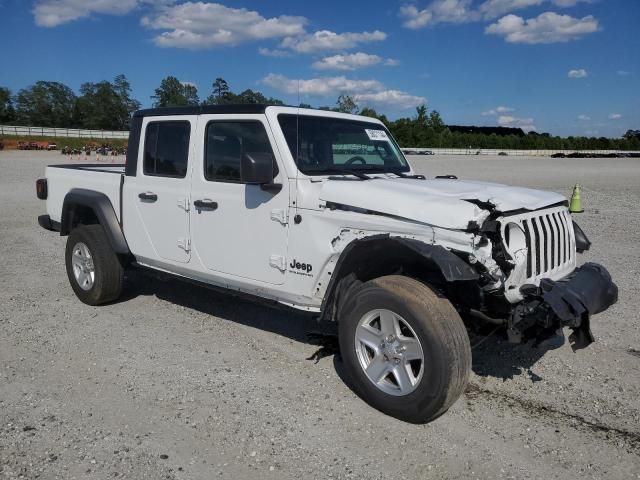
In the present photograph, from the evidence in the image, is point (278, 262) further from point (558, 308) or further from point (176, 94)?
point (176, 94)

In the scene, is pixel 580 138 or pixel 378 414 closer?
pixel 378 414

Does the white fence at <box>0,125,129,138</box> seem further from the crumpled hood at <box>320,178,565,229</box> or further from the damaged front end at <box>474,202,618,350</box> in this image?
the damaged front end at <box>474,202,618,350</box>

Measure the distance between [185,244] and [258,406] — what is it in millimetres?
1782

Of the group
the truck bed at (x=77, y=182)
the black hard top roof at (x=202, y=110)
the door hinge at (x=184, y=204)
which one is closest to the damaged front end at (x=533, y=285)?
the black hard top roof at (x=202, y=110)

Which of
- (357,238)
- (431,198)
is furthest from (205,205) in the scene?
(431,198)

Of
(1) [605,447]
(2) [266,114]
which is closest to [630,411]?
(1) [605,447]

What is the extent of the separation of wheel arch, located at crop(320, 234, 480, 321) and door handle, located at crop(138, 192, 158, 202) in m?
2.18

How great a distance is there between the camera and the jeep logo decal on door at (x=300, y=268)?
418 centimetres

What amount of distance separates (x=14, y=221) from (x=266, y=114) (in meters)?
9.46

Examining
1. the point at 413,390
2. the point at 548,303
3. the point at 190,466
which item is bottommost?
the point at 190,466

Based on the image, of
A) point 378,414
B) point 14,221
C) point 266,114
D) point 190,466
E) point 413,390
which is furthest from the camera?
point 14,221

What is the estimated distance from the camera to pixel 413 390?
3.59 metres

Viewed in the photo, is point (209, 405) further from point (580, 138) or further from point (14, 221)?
point (580, 138)

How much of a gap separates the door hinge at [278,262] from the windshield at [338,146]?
69cm
